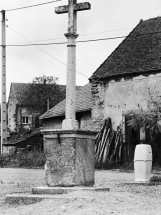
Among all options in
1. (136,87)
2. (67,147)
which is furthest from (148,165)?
(136,87)

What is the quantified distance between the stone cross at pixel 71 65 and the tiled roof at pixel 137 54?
1219 centimetres

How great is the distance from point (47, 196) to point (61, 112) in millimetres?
20124

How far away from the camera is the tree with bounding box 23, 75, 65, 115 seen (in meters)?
50.6

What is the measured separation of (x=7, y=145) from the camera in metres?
27.3

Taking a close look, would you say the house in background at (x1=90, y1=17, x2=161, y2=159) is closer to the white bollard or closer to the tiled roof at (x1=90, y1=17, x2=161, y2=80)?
the tiled roof at (x1=90, y1=17, x2=161, y2=80)

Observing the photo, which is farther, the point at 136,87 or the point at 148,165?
the point at 136,87

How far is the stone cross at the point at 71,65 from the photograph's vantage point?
9.95 metres

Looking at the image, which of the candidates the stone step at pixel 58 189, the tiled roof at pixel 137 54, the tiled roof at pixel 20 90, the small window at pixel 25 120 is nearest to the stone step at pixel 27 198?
the stone step at pixel 58 189

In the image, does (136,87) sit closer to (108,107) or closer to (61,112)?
(108,107)

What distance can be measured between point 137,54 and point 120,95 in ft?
6.79

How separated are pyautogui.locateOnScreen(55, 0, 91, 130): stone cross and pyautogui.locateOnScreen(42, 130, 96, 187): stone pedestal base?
0.75 ft

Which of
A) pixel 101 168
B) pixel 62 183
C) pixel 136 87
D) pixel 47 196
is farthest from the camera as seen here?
→ pixel 136 87

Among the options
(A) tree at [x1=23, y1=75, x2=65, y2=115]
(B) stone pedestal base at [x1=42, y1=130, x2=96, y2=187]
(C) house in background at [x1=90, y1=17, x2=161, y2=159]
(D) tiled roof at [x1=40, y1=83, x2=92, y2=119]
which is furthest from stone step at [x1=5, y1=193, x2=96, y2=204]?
(A) tree at [x1=23, y1=75, x2=65, y2=115]

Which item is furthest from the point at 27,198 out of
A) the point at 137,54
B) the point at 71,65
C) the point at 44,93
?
the point at 44,93
